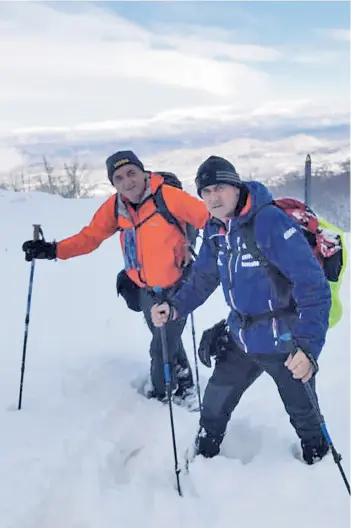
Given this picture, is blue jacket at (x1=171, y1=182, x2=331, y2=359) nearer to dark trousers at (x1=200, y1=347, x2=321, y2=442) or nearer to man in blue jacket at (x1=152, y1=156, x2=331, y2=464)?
man in blue jacket at (x1=152, y1=156, x2=331, y2=464)

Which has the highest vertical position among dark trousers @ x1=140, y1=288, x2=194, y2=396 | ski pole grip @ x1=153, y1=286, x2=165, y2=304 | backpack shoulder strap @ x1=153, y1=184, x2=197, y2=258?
backpack shoulder strap @ x1=153, y1=184, x2=197, y2=258

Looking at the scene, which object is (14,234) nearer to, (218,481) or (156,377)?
(156,377)

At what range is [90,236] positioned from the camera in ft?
16.1

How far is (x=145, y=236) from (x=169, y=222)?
9.4 inches

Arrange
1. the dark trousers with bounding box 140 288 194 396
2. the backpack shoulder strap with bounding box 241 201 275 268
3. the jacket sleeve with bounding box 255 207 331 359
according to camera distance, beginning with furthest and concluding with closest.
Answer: the dark trousers with bounding box 140 288 194 396
the backpack shoulder strap with bounding box 241 201 275 268
the jacket sleeve with bounding box 255 207 331 359

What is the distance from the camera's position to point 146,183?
176 inches

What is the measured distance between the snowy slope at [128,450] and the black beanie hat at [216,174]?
200 cm

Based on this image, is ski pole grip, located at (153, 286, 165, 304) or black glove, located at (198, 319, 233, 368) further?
ski pole grip, located at (153, 286, 165, 304)

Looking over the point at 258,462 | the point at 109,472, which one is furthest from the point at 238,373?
the point at 109,472

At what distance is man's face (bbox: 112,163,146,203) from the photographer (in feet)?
14.3

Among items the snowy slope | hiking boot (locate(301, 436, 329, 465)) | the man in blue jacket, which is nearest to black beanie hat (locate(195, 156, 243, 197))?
the man in blue jacket

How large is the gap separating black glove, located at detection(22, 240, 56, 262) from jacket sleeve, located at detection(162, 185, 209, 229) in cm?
122

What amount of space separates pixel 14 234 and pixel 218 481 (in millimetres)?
12225

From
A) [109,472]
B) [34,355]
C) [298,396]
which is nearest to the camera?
[298,396]
